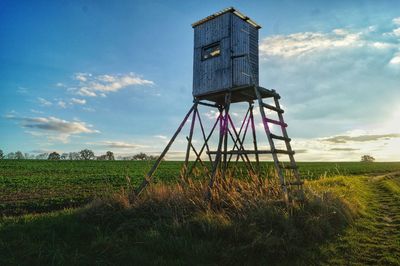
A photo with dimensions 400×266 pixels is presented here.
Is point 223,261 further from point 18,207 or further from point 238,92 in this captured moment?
point 18,207

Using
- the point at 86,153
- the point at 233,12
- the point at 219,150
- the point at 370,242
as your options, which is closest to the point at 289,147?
the point at 219,150

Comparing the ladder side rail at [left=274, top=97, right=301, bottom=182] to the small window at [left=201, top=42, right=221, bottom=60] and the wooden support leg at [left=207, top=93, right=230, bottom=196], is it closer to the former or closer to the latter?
the wooden support leg at [left=207, top=93, right=230, bottom=196]

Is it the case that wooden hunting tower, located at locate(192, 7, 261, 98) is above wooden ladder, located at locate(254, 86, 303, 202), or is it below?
above

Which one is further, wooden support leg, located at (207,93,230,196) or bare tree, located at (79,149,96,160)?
bare tree, located at (79,149,96,160)

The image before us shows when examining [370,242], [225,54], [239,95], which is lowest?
[370,242]

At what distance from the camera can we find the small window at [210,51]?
11.7 metres

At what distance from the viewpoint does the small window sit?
11.7 meters

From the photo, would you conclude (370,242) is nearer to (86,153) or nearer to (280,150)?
(280,150)

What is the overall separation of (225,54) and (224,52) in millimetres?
113

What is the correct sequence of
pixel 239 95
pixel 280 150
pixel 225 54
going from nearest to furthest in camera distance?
1. pixel 280 150
2. pixel 225 54
3. pixel 239 95

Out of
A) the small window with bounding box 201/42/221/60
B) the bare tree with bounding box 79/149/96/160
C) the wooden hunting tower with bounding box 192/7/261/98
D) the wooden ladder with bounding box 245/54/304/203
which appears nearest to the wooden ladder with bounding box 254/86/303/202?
the wooden ladder with bounding box 245/54/304/203

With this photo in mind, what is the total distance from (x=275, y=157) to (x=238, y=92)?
3.52m

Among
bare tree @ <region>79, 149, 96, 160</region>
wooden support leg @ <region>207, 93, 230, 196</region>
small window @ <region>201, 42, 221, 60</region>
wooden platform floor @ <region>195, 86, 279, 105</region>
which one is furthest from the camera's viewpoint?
bare tree @ <region>79, 149, 96, 160</region>

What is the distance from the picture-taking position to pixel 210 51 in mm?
12047
